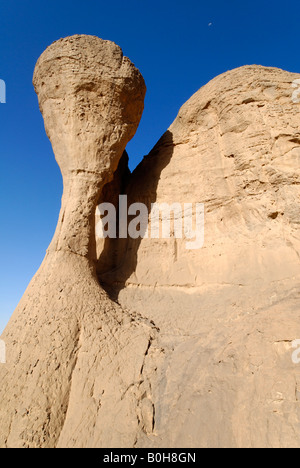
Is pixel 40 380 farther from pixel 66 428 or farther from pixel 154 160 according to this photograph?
pixel 154 160

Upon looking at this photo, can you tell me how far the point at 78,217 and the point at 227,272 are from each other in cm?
297

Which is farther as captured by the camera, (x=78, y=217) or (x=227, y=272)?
(x=78, y=217)

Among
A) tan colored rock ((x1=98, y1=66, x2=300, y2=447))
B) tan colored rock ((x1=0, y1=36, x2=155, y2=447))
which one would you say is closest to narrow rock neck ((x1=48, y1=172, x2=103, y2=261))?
tan colored rock ((x1=0, y1=36, x2=155, y2=447))

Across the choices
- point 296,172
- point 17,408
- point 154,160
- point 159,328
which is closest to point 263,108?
point 296,172

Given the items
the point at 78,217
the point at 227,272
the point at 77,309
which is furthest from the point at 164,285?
the point at 78,217

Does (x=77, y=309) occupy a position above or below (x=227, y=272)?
below

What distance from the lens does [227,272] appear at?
5.62 metres

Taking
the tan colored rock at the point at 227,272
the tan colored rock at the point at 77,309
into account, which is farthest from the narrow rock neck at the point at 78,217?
the tan colored rock at the point at 227,272

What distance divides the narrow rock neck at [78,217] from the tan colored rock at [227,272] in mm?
1086

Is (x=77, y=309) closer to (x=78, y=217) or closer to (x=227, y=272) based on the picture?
(x=78, y=217)

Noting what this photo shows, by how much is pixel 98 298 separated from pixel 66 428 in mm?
2048

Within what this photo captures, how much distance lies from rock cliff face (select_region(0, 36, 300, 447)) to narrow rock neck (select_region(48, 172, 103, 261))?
0.09ft
